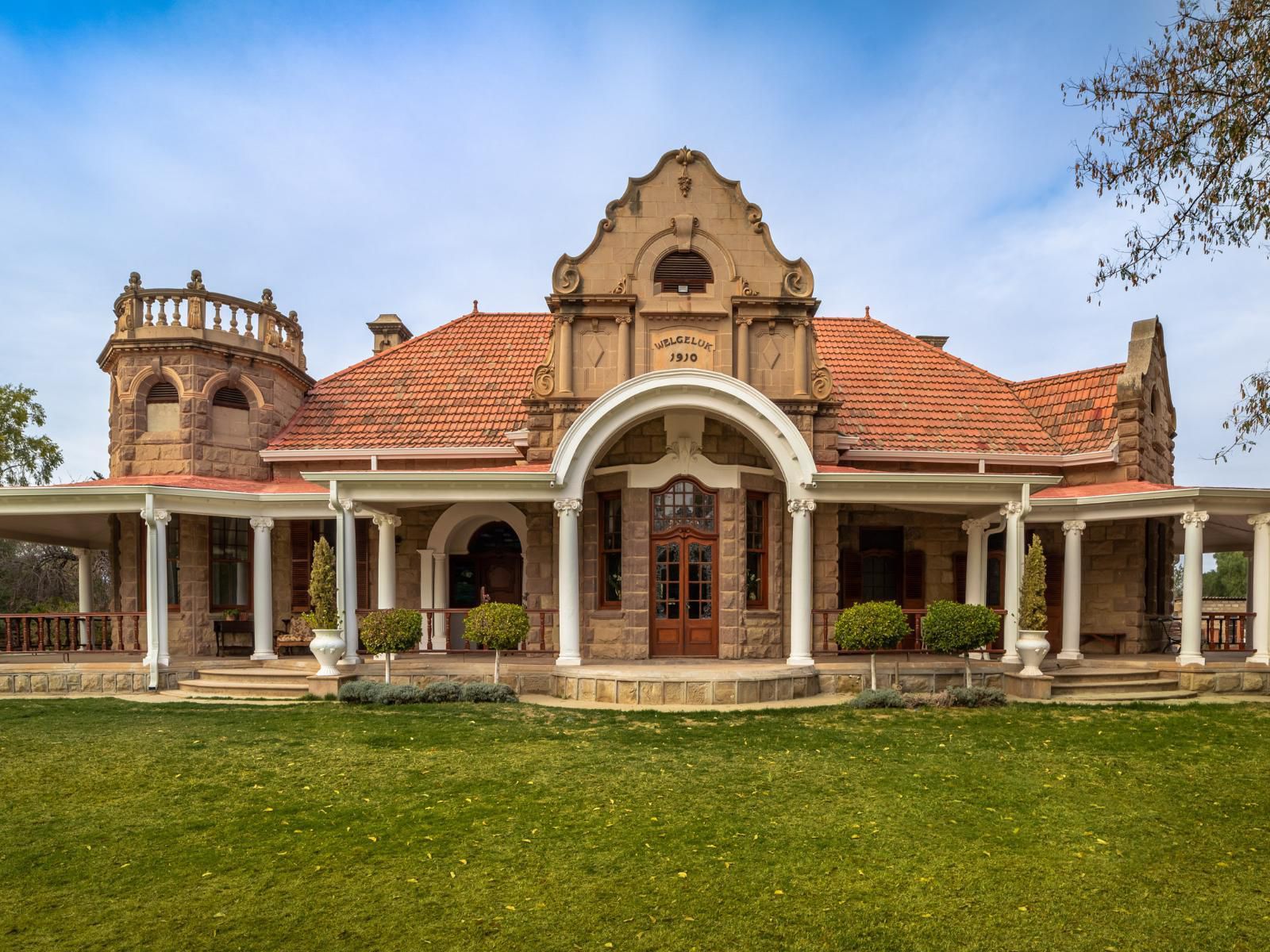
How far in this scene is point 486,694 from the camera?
39.5ft

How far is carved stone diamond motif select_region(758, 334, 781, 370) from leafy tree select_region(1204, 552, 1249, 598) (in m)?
53.7

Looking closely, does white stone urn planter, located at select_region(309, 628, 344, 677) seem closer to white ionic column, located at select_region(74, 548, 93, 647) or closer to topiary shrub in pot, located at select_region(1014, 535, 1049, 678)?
white ionic column, located at select_region(74, 548, 93, 647)

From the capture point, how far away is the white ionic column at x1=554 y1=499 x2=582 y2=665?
1277 centimetres

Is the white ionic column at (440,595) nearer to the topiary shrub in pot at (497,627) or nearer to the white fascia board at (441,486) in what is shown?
the white fascia board at (441,486)

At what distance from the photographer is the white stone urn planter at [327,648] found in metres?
12.5

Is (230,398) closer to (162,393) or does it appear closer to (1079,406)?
(162,393)

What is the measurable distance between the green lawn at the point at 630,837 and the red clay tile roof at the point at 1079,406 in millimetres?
7689

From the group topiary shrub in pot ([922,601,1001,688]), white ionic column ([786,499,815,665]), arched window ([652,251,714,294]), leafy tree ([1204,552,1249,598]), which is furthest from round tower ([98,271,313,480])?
leafy tree ([1204,552,1249,598])

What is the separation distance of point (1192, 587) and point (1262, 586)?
1.46 metres

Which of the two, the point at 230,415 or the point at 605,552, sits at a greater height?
the point at 230,415

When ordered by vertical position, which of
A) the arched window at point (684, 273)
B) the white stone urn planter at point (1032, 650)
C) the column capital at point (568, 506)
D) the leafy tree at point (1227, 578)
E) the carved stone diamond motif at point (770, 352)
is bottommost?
the leafy tree at point (1227, 578)

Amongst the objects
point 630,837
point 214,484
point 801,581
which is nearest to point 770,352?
point 801,581

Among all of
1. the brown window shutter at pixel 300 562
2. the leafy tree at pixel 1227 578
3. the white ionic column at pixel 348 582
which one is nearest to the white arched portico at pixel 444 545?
the white ionic column at pixel 348 582

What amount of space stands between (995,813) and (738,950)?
3.39 m
